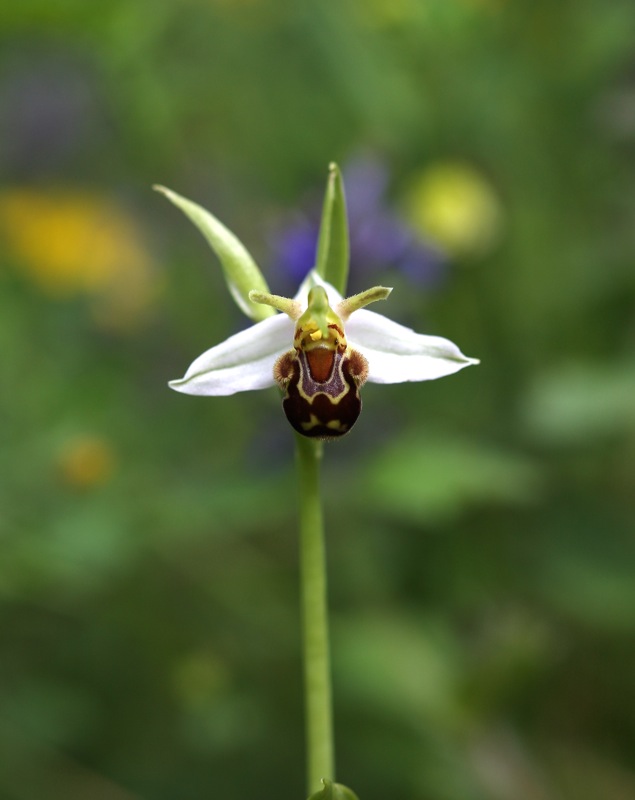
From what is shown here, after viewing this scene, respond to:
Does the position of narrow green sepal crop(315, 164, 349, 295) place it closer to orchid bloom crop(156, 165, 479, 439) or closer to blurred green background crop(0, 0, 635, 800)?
orchid bloom crop(156, 165, 479, 439)

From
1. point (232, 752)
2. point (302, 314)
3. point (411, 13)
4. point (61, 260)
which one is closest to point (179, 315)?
point (61, 260)

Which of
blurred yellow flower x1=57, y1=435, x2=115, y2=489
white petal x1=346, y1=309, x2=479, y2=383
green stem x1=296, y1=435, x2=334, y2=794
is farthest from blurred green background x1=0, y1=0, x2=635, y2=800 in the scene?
white petal x1=346, y1=309, x2=479, y2=383

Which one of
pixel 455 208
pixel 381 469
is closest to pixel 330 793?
pixel 381 469

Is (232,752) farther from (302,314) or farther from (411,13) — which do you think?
(411,13)

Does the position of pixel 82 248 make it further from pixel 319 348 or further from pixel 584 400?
pixel 319 348

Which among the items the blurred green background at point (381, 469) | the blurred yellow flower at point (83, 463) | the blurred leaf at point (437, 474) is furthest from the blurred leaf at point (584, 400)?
the blurred yellow flower at point (83, 463)

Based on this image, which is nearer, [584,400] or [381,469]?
[584,400]
